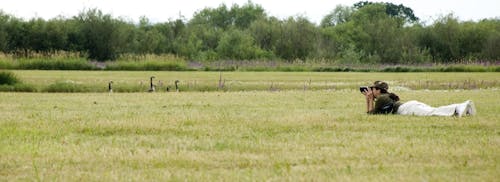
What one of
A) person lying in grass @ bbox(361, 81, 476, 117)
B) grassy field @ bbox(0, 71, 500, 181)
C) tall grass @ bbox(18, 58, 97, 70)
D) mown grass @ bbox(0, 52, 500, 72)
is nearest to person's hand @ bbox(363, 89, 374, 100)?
person lying in grass @ bbox(361, 81, 476, 117)

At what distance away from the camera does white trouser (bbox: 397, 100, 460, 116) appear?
52.2 feet

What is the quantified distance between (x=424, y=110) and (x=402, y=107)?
520 mm

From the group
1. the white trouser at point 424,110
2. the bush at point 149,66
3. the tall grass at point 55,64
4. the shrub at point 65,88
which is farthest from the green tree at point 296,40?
the white trouser at point 424,110

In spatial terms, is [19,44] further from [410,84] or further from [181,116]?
[181,116]

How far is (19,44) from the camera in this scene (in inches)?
2530

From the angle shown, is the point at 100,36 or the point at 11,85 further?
the point at 100,36

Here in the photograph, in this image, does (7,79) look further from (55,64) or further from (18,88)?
(55,64)

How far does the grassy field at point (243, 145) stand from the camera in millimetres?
8984

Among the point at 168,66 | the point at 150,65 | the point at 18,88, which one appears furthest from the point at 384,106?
the point at 150,65

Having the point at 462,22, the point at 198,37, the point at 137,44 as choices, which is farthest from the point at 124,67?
the point at 462,22

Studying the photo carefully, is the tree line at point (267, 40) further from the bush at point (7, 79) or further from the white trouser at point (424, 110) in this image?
the white trouser at point (424, 110)

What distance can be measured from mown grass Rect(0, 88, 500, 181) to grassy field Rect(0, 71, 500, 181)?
0.01 m

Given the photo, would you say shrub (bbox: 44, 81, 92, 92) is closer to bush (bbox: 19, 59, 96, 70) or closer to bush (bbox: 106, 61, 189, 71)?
bush (bbox: 19, 59, 96, 70)

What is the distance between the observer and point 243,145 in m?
11.3
